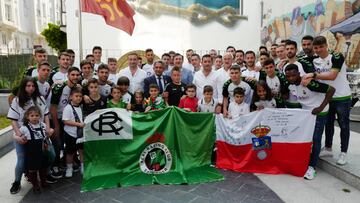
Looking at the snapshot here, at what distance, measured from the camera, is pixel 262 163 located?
4.84 metres

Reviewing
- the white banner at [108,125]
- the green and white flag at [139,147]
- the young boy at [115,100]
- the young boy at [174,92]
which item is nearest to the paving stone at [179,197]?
the green and white flag at [139,147]

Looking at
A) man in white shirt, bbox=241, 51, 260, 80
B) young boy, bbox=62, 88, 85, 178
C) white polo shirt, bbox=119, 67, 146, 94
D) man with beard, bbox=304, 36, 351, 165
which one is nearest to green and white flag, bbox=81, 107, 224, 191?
young boy, bbox=62, 88, 85, 178

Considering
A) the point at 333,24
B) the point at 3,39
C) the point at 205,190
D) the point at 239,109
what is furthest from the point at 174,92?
the point at 3,39

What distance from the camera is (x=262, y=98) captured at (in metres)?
4.87

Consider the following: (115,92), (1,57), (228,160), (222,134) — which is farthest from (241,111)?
(1,57)

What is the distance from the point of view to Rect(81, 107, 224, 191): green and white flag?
Result: 455 centimetres

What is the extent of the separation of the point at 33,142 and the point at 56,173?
95 cm

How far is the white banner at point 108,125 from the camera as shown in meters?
4.58

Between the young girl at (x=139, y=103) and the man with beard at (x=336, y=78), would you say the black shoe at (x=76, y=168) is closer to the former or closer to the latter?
the young girl at (x=139, y=103)

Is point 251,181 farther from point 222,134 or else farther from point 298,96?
point 298,96

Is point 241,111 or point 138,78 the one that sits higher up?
point 138,78

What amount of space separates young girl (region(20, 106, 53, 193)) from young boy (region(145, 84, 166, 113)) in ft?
5.74

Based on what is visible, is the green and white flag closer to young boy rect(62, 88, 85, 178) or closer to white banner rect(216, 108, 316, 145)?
young boy rect(62, 88, 85, 178)

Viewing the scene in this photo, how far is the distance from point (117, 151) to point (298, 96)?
9.44 ft
